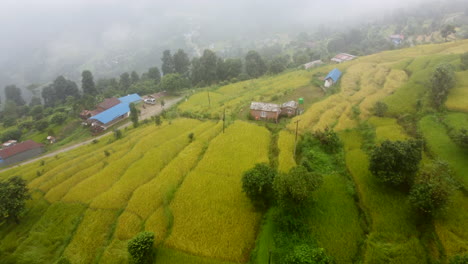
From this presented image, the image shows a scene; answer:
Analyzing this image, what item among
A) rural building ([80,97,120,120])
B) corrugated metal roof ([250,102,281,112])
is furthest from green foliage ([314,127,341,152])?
rural building ([80,97,120,120])

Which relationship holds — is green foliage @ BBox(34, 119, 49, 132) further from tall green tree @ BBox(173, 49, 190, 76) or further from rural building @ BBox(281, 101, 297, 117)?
rural building @ BBox(281, 101, 297, 117)

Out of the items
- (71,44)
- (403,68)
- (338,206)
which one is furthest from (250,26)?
(338,206)

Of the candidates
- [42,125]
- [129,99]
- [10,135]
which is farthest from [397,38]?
[10,135]

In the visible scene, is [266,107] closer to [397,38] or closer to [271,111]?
[271,111]

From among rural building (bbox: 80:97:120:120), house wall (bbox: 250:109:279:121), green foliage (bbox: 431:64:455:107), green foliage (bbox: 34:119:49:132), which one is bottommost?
green foliage (bbox: 34:119:49:132)

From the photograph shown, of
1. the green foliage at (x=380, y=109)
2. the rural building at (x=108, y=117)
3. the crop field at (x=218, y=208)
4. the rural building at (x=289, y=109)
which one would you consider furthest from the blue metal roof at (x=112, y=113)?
the green foliage at (x=380, y=109)

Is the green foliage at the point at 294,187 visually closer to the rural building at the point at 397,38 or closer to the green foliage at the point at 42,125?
the green foliage at the point at 42,125

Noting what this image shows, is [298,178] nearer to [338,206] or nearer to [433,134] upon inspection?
[338,206]
